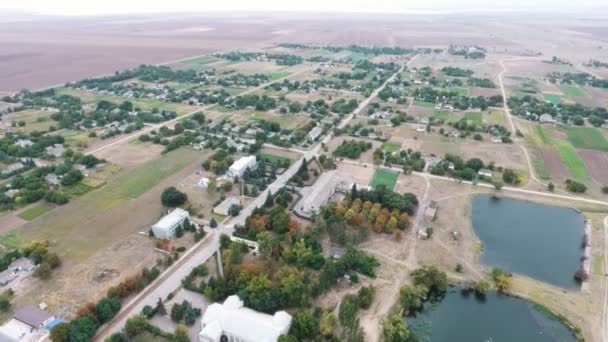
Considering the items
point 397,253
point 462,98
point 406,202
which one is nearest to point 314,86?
point 462,98

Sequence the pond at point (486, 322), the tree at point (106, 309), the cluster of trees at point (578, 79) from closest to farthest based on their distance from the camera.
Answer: the tree at point (106, 309), the pond at point (486, 322), the cluster of trees at point (578, 79)

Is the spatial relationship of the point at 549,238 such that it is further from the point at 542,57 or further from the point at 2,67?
the point at 2,67

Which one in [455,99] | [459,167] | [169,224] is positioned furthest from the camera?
[455,99]

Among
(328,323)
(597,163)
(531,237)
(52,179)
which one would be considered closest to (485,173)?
(531,237)

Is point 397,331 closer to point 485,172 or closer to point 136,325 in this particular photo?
point 136,325

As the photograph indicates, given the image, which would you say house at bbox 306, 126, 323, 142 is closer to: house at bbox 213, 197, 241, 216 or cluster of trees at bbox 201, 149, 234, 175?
cluster of trees at bbox 201, 149, 234, 175

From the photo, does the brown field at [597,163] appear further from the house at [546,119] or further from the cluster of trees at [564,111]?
the cluster of trees at [564,111]

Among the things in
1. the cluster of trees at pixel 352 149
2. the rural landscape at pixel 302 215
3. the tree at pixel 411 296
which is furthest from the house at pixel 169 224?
the cluster of trees at pixel 352 149
